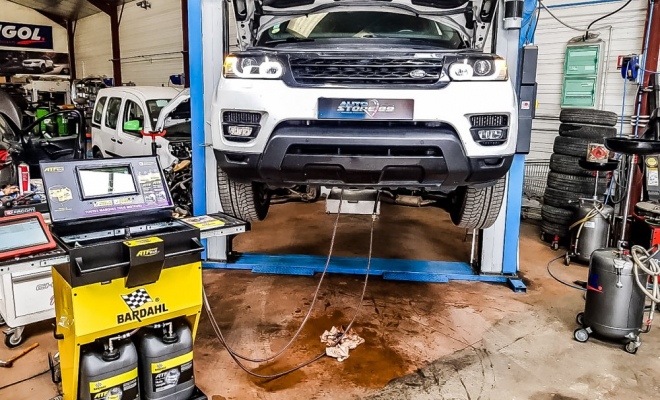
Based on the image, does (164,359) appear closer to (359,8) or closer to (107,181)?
(107,181)

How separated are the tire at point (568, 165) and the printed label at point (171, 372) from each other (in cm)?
443

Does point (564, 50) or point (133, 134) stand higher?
point (564, 50)

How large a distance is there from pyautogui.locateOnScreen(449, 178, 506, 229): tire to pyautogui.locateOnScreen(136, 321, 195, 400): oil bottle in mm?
1700

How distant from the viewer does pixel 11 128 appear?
509 cm

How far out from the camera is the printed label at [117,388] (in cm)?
207

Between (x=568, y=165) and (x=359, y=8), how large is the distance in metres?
3.39

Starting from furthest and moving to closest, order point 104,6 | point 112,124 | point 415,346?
point 104,6 < point 112,124 < point 415,346

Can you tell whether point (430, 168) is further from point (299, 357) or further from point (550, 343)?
point (550, 343)

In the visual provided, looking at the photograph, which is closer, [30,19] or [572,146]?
[572,146]

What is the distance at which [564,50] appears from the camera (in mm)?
6246

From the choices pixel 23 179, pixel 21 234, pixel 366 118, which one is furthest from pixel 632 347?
pixel 23 179

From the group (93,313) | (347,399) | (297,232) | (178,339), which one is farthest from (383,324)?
(297,232)

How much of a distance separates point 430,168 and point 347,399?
1210 millimetres

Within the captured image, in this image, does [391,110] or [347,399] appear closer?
[391,110]
